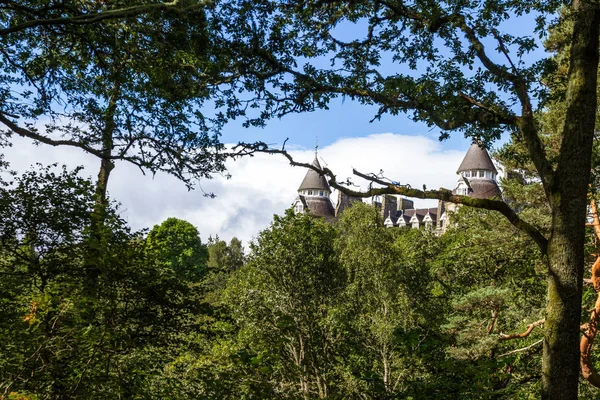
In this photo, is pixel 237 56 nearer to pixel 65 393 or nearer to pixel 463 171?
pixel 65 393

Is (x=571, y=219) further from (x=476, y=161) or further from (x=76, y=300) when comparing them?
(x=476, y=161)

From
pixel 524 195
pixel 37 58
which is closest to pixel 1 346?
pixel 37 58

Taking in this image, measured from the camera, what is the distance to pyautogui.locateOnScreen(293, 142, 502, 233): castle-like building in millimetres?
79812

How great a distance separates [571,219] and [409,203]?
3978 inches

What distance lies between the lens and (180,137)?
7922mm

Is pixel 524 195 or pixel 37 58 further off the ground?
pixel 37 58

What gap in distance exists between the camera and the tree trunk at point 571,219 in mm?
5820

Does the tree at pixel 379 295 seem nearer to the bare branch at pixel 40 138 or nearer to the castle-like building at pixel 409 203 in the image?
the bare branch at pixel 40 138

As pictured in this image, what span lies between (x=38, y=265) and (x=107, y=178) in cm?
338

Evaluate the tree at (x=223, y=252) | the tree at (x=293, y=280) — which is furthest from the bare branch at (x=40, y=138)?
the tree at (x=223, y=252)

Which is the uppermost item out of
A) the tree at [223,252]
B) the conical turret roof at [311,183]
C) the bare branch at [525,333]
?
the conical turret roof at [311,183]

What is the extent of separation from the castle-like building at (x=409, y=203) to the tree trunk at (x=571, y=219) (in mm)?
63359

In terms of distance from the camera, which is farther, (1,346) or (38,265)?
(38,265)

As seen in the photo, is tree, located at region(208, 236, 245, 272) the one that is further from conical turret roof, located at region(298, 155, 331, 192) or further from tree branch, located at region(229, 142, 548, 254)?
tree branch, located at region(229, 142, 548, 254)
